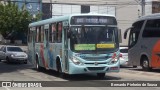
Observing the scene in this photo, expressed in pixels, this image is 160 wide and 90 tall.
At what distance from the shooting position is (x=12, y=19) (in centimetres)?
6406

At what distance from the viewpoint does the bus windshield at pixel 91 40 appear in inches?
699

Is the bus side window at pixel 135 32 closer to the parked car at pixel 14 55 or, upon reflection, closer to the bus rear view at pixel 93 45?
the bus rear view at pixel 93 45

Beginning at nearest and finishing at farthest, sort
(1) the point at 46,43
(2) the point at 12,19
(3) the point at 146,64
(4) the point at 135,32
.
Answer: (1) the point at 46,43, (3) the point at 146,64, (4) the point at 135,32, (2) the point at 12,19

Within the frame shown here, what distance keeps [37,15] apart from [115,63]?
50672 millimetres

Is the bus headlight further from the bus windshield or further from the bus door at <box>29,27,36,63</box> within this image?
the bus door at <box>29,27,36,63</box>

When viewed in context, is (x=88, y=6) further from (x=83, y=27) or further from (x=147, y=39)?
(x=83, y=27)

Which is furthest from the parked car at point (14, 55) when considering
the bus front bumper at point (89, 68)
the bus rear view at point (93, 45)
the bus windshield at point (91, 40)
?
the bus front bumper at point (89, 68)

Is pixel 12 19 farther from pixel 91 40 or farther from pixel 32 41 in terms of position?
pixel 91 40

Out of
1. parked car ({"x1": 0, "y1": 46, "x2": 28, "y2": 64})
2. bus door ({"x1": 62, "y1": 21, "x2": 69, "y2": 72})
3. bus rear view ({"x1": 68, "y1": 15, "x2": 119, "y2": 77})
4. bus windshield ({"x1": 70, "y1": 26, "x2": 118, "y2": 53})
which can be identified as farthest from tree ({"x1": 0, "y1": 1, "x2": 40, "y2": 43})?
bus windshield ({"x1": 70, "y1": 26, "x2": 118, "y2": 53})

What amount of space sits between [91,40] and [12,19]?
47.8 m

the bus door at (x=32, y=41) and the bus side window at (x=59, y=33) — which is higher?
the bus side window at (x=59, y=33)

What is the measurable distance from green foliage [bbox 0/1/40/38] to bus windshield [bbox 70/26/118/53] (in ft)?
153

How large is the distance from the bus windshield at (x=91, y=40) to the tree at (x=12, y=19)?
4667 cm

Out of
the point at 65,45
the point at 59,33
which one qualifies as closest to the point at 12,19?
the point at 59,33
